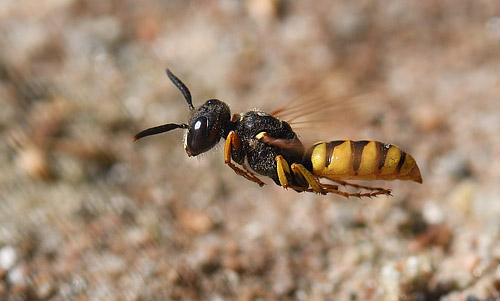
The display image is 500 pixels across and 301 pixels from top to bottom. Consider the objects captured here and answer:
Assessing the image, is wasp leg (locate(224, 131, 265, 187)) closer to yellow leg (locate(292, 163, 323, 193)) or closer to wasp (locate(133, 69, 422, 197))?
wasp (locate(133, 69, 422, 197))

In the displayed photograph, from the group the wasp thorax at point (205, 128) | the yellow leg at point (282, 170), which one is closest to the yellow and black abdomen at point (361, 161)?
the yellow leg at point (282, 170)

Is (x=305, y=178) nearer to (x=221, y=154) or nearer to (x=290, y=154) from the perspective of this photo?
(x=290, y=154)

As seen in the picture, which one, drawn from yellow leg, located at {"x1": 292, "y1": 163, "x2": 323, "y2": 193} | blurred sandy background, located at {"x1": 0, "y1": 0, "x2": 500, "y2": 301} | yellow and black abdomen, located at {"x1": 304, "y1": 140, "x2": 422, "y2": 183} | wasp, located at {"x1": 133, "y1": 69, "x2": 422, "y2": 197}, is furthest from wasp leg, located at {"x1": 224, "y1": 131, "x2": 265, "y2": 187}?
blurred sandy background, located at {"x1": 0, "y1": 0, "x2": 500, "y2": 301}

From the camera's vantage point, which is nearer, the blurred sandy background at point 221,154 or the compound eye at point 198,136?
the compound eye at point 198,136

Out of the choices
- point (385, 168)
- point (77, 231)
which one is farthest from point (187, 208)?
point (385, 168)

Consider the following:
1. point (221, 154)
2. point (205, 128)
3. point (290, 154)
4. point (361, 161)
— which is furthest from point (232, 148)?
point (221, 154)

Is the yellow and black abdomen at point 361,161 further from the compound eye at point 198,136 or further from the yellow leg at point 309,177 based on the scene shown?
the compound eye at point 198,136

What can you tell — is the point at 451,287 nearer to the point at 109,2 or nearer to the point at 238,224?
the point at 238,224
